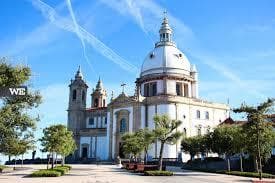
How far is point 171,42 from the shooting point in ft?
327

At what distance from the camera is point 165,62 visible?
9431cm

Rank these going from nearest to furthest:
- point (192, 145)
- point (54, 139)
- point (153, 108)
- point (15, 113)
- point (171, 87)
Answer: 1. point (15, 113)
2. point (54, 139)
3. point (192, 145)
4. point (153, 108)
5. point (171, 87)

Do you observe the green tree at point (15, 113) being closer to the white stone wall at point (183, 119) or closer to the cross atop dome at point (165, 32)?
the white stone wall at point (183, 119)

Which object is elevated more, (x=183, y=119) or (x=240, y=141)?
(x=183, y=119)

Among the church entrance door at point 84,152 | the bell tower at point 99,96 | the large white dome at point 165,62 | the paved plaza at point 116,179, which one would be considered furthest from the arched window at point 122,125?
the paved plaza at point 116,179

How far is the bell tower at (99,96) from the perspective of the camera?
4692 inches

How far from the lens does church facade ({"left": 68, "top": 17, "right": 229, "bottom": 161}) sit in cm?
8738

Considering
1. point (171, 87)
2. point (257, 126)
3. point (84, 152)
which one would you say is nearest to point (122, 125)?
point (171, 87)

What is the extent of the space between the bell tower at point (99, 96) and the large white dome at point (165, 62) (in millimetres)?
25409

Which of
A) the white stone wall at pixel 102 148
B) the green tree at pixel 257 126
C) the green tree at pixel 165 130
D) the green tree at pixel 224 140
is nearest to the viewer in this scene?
the green tree at pixel 257 126

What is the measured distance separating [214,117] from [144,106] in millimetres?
17401

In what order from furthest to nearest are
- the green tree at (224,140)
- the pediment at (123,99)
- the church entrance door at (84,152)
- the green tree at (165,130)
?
1. the church entrance door at (84,152)
2. the pediment at (123,99)
3. the green tree at (224,140)
4. the green tree at (165,130)

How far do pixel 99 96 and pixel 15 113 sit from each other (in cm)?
9069

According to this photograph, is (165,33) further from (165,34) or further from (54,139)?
(54,139)
